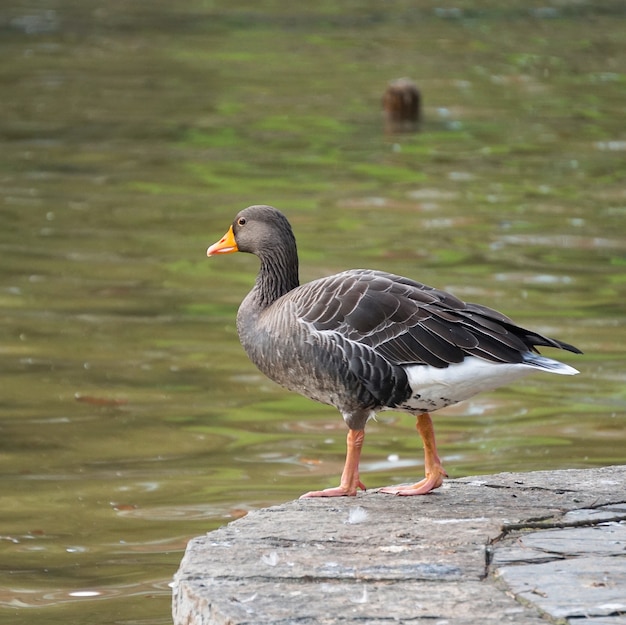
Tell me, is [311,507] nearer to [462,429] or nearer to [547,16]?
[462,429]

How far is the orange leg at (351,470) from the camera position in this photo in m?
6.09

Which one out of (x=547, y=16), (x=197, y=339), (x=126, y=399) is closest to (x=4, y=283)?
(x=197, y=339)

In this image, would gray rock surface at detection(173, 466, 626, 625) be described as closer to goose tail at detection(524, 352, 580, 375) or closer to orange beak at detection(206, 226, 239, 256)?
goose tail at detection(524, 352, 580, 375)

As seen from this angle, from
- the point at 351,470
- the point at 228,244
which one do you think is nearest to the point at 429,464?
the point at 351,470

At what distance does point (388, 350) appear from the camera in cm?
596

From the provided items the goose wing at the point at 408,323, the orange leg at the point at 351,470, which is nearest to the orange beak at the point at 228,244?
the goose wing at the point at 408,323

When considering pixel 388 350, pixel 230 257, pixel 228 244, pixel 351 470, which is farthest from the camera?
pixel 230 257

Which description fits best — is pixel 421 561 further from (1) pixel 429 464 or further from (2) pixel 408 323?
(2) pixel 408 323

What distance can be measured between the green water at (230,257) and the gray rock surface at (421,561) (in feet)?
4.59

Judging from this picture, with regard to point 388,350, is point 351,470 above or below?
below

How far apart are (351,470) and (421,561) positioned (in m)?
0.99

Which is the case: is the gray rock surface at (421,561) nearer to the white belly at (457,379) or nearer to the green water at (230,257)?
the white belly at (457,379)

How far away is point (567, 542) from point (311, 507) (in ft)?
3.86

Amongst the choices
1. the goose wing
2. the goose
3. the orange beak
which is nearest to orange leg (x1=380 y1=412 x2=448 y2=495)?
the goose
